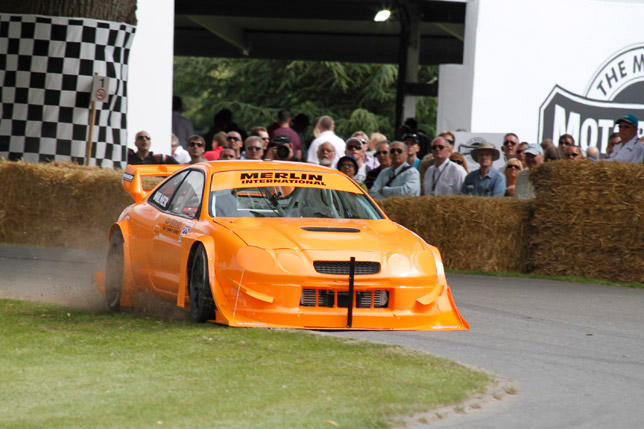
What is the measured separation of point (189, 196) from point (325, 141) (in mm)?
7296

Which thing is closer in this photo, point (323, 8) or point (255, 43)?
point (323, 8)

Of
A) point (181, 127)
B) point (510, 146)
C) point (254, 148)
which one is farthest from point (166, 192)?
point (181, 127)

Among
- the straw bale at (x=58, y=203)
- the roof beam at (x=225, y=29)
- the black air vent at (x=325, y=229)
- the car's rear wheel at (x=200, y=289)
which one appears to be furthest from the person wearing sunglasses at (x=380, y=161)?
the roof beam at (x=225, y=29)

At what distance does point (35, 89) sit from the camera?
1534 centimetres

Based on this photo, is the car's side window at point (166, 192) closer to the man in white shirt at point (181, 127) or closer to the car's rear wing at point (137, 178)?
the car's rear wing at point (137, 178)

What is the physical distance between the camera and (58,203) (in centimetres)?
1466

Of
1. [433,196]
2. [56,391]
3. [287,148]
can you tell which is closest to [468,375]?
[56,391]

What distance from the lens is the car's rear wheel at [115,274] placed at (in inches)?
366

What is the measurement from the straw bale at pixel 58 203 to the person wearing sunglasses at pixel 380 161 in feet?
10.5

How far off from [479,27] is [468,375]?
1355 centimetres

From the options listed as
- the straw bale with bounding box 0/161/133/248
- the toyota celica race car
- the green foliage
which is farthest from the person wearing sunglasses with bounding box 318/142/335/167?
the green foliage

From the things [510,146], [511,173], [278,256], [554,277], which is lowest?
[554,277]

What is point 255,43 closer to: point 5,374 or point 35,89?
point 35,89

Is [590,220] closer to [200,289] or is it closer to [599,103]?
[200,289]
